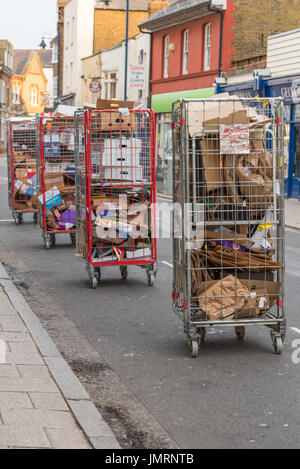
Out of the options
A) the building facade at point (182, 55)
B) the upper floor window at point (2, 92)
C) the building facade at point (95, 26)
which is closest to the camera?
the building facade at point (182, 55)

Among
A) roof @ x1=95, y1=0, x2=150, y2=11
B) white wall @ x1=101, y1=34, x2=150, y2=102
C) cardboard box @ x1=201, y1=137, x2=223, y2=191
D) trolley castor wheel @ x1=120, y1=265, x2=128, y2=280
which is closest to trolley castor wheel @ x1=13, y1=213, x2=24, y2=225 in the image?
trolley castor wheel @ x1=120, y1=265, x2=128, y2=280

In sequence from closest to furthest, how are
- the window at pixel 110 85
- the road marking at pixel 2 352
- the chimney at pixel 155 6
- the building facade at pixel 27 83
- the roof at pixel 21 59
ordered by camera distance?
1. the road marking at pixel 2 352
2. the chimney at pixel 155 6
3. the window at pixel 110 85
4. the building facade at pixel 27 83
5. the roof at pixel 21 59

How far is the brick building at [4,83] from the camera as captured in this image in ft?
264

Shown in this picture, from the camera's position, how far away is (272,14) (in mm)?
31969

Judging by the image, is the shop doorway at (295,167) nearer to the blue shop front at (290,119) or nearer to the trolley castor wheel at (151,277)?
the blue shop front at (290,119)

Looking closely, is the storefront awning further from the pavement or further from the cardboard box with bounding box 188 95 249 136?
the pavement

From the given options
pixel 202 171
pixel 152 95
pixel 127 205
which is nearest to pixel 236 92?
pixel 152 95

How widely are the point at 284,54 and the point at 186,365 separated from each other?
2129 cm

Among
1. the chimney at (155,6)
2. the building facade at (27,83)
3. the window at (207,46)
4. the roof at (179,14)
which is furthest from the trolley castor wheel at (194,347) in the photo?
the building facade at (27,83)

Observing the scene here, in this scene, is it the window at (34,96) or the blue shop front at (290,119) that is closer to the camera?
the blue shop front at (290,119)

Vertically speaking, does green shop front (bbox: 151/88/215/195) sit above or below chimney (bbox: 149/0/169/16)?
below

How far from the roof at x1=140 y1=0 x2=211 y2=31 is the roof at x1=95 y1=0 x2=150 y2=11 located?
1404 cm

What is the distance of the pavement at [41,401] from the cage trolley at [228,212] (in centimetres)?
132

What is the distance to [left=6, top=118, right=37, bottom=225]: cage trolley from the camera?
1689cm
